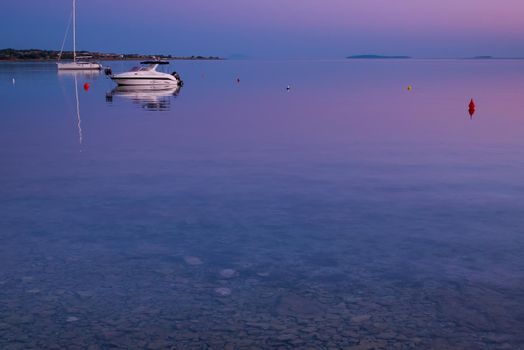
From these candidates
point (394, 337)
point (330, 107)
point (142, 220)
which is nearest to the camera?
point (394, 337)

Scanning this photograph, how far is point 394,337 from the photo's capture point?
6754 mm

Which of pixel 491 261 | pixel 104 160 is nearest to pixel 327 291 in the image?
pixel 491 261

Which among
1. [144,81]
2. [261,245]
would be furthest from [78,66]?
[261,245]

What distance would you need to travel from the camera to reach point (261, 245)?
9.86 metres

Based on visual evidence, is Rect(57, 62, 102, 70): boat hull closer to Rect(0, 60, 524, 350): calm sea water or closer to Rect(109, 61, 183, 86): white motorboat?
Rect(109, 61, 183, 86): white motorboat

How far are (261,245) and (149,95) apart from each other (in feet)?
136

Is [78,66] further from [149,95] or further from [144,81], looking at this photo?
[149,95]

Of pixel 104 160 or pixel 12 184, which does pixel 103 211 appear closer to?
pixel 12 184

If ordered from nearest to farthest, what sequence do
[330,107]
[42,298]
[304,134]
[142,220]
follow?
1. [42,298]
2. [142,220]
3. [304,134]
4. [330,107]

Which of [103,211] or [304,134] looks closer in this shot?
[103,211]

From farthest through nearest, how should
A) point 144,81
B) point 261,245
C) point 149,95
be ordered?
1. point 144,81
2. point 149,95
3. point 261,245

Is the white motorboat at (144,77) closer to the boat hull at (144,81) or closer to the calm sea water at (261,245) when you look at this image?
the boat hull at (144,81)

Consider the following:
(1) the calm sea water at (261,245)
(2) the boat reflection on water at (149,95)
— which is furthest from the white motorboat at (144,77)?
(1) the calm sea water at (261,245)

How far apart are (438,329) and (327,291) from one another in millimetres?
1604
